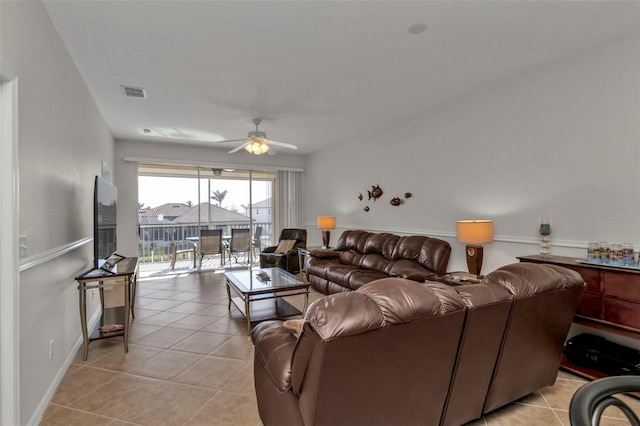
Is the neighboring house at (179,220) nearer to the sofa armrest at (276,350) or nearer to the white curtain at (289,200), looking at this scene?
the white curtain at (289,200)

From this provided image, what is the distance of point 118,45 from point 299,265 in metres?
4.54

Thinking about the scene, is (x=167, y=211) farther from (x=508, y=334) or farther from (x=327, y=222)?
(x=508, y=334)

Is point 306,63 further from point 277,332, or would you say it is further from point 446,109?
point 277,332

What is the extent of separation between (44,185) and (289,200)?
562 cm

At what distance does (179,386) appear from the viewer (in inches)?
91.1

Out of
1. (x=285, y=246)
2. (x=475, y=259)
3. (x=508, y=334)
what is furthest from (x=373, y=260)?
(x=508, y=334)

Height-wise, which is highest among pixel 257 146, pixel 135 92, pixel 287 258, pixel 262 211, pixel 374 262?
pixel 135 92

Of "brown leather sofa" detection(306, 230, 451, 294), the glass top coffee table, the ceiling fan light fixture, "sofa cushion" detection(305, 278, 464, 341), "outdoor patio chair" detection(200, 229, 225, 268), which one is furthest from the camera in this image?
"outdoor patio chair" detection(200, 229, 225, 268)

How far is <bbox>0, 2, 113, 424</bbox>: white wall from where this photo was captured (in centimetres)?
175

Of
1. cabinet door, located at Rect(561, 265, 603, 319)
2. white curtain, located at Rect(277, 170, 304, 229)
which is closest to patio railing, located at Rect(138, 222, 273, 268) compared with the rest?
white curtain, located at Rect(277, 170, 304, 229)

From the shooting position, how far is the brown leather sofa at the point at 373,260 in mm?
3818

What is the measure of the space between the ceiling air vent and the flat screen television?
1159 mm

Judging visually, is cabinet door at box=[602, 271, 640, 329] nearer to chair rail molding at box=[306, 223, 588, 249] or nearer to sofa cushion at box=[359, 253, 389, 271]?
chair rail molding at box=[306, 223, 588, 249]

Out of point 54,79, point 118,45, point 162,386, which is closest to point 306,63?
point 118,45
